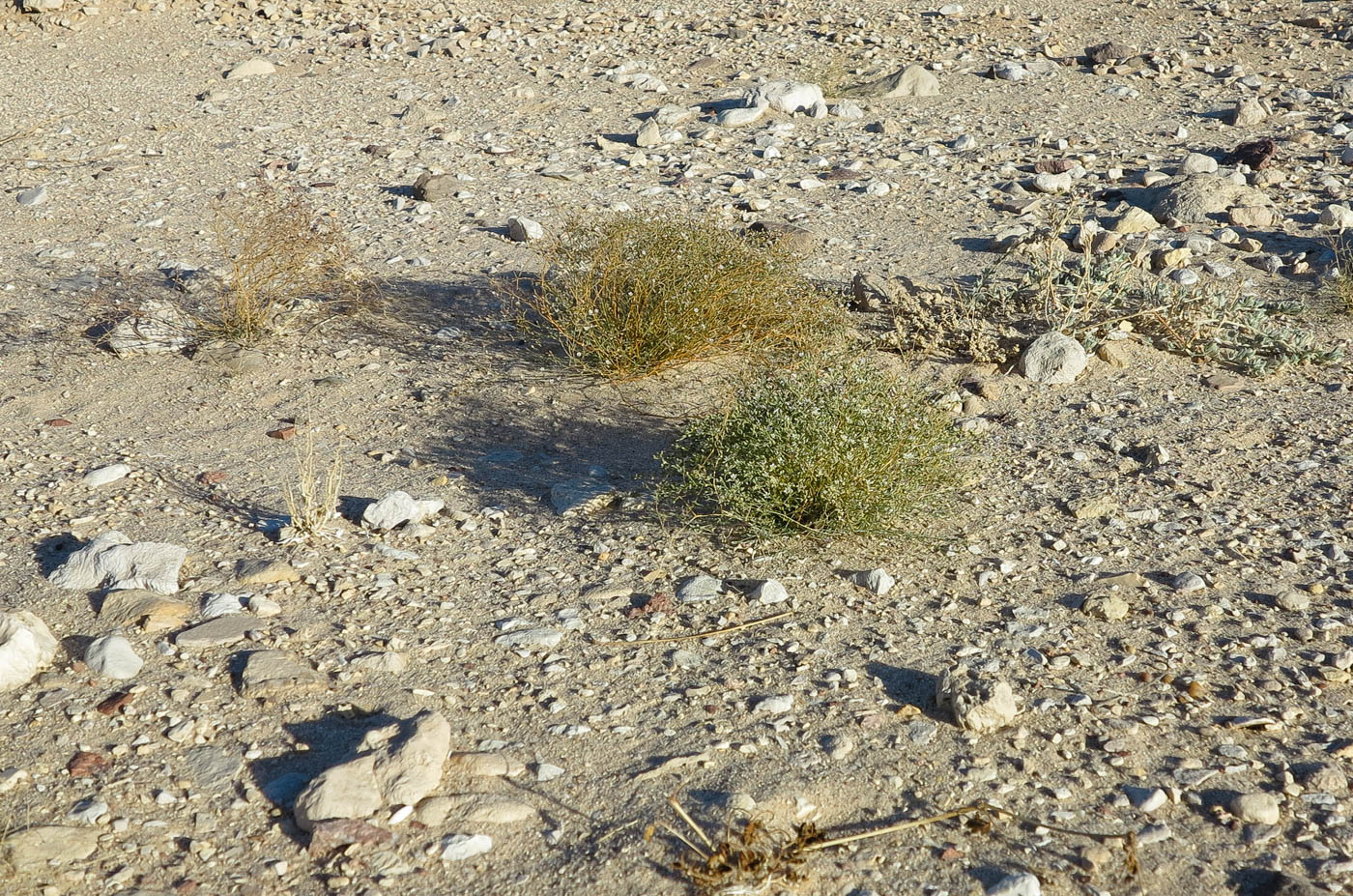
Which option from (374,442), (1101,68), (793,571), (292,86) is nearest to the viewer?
(793,571)

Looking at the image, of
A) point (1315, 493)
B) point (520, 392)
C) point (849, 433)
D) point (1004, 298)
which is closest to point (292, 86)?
point (520, 392)

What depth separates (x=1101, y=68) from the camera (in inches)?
369

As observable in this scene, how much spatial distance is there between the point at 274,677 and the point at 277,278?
3468mm

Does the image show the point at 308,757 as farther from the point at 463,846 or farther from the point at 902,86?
the point at 902,86

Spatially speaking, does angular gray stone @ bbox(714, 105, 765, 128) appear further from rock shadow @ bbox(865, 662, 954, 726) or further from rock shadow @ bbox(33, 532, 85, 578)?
rock shadow @ bbox(865, 662, 954, 726)

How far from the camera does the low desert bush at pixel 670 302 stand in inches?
210

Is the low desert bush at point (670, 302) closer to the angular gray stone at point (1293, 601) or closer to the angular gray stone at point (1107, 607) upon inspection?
the angular gray stone at point (1107, 607)

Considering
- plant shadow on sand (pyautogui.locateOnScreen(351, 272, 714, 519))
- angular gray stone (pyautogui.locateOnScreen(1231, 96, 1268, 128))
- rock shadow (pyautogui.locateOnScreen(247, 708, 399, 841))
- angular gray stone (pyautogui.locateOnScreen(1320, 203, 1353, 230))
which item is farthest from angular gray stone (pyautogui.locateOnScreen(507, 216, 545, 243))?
angular gray stone (pyautogui.locateOnScreen(1231, 96, 1268, 128))

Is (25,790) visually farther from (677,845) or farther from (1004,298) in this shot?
(1004,298)

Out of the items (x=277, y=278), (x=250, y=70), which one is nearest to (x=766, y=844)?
(x=277, y=278)

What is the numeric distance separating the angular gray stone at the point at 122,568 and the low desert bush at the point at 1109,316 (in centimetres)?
335

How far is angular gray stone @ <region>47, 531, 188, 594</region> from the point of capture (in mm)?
3820

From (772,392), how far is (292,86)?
7.53 m

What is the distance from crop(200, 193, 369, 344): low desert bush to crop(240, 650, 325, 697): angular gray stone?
2.83 m
